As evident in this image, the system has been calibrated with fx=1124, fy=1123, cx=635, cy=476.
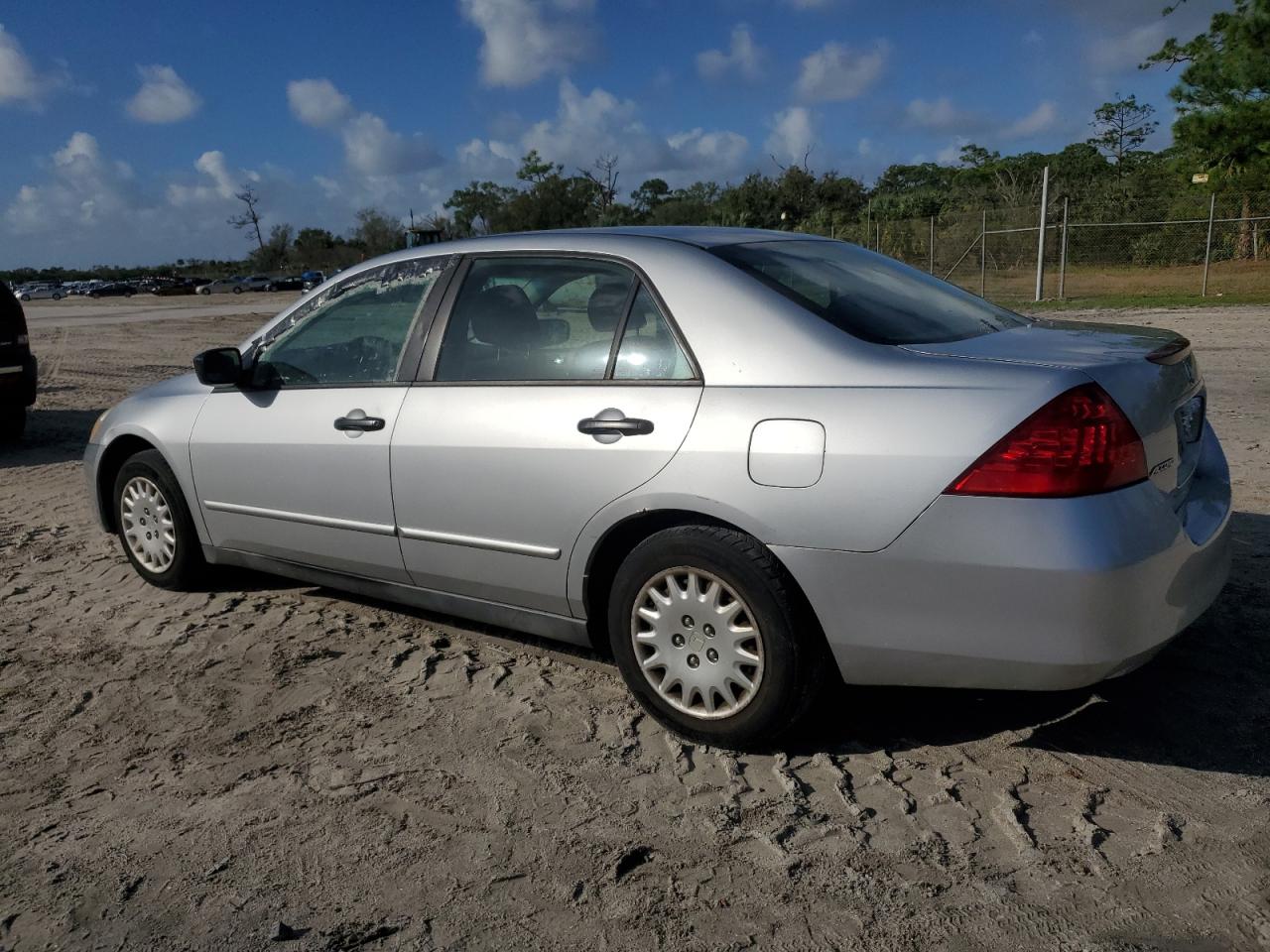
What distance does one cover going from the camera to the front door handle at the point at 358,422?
407cm

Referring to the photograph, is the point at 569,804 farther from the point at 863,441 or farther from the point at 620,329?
the point at 620,329

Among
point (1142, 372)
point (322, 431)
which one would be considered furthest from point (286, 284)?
point (1142, 372)

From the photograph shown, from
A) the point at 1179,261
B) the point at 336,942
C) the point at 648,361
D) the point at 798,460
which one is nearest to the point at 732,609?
the point at 798,460

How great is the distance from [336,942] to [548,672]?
1.66 meters

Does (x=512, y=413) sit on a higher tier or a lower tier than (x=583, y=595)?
higher

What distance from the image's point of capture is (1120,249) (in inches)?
981

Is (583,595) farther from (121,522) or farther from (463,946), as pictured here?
(121,522)

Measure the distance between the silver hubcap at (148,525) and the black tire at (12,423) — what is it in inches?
208

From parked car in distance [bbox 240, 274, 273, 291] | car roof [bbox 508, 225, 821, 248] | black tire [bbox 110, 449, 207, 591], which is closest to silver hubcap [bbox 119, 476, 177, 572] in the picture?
black tire [bbox 110, 449, 207, 591]

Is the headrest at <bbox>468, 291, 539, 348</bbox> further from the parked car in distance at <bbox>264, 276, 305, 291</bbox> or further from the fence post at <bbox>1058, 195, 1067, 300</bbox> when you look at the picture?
the parked car in distance at <bbox>264, 276, 305, 291</bbox>

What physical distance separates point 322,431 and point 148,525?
145 centimetres

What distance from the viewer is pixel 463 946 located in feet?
8.23

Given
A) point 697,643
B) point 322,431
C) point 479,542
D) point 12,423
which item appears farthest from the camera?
point 12,423

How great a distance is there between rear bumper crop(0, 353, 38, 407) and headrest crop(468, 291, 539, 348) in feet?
23.3
